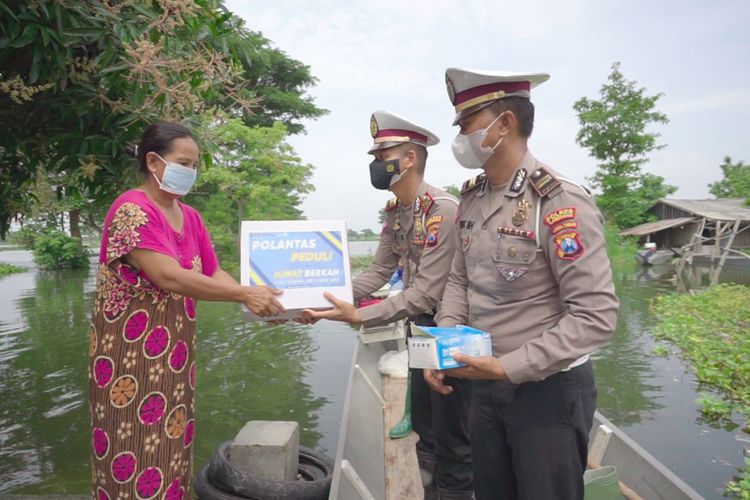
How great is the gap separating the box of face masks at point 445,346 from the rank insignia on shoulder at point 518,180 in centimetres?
56

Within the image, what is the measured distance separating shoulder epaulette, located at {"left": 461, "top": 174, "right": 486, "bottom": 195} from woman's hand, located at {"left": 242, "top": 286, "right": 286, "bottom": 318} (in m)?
1.00

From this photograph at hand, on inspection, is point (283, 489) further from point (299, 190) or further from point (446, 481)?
point (299, 190)

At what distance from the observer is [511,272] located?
182 centimetres

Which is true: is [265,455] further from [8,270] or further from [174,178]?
[8,270]

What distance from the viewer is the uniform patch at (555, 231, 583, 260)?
1644mm

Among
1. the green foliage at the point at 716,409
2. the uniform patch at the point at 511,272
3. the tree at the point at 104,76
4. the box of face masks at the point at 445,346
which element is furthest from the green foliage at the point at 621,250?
the box of face masks at the point at 445,346

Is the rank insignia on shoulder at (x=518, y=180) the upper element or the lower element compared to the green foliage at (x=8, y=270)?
upper

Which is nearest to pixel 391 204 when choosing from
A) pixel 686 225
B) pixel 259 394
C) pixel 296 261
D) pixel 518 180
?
pixel 296 261

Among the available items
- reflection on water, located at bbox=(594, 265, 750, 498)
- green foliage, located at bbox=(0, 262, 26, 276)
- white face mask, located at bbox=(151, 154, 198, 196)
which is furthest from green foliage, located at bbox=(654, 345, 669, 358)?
green foliage, located at bbox=(0, 262, 26, 276)

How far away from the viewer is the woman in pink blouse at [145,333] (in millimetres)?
2094

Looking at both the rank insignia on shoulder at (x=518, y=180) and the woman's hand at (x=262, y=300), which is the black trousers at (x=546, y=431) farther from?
the woman's hand at (x=262, y=300)

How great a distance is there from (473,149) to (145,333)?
1603mm

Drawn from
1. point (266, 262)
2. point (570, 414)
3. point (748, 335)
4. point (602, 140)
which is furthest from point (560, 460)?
point (602, 140)

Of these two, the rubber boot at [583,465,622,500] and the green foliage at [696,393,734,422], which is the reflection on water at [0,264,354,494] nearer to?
the rubber boot at [583,465,622,500]
